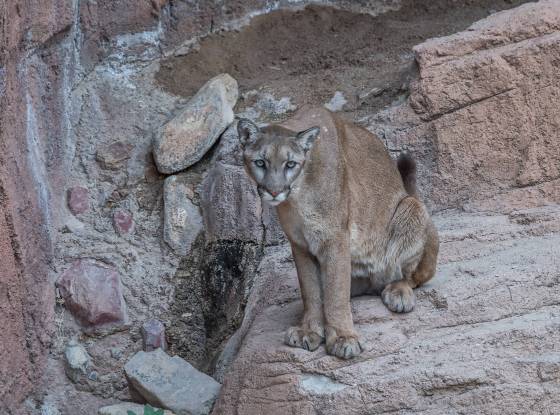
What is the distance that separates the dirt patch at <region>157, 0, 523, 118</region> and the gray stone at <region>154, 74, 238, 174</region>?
526mm

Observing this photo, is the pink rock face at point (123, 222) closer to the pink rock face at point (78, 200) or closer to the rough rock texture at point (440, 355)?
the pink rock face at point (78, 200)

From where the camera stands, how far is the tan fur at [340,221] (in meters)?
5.73

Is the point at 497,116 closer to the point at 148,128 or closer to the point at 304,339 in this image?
the point at 304,339

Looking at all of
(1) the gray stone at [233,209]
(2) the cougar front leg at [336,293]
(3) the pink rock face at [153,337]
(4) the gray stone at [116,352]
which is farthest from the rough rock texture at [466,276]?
(4) the gray stone at [116,352]

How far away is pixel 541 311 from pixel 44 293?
11.5 feet

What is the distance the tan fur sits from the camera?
5734mm

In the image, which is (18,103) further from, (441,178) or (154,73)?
(441,178)

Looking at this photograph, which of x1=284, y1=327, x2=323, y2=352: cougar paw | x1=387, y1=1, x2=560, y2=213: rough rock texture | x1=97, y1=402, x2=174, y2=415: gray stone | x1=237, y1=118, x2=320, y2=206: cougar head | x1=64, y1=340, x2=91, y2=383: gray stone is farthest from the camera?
x1=387, y1=1, x2=560, y2=213: rough rock texture

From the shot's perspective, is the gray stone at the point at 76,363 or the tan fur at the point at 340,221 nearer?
the tan fur at the point at 340,221

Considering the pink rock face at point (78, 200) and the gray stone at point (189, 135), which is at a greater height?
the gray stone at point (189, 135)

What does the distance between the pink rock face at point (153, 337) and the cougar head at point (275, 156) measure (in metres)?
2.00

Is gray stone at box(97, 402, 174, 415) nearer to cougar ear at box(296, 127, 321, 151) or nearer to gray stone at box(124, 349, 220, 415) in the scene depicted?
gray stone at box(124, 349, 220, 415)

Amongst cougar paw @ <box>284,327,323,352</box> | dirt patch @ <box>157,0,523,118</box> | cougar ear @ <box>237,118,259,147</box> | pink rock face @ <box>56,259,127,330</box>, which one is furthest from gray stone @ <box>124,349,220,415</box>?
dirt patch @ <box>157,0,523,118</box>

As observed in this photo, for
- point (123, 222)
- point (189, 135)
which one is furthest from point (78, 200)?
point (189, 135)
